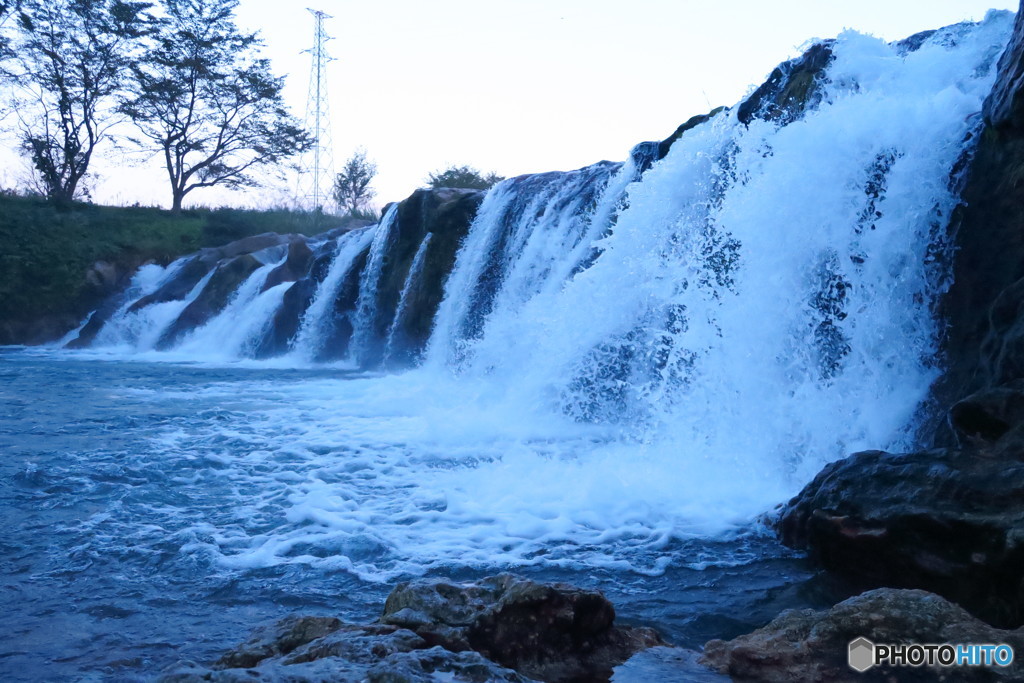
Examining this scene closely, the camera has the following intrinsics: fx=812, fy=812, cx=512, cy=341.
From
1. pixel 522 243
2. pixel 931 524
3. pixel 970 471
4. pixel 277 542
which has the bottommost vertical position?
pixel 277 542

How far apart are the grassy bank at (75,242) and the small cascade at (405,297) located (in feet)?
36.9

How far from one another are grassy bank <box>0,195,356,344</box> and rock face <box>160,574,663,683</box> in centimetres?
2081

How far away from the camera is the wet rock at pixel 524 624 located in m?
2.59

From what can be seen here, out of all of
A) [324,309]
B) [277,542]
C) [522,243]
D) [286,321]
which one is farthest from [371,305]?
[277,542]

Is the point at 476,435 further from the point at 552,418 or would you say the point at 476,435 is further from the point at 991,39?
the point at 991,39

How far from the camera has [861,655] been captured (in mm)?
2340

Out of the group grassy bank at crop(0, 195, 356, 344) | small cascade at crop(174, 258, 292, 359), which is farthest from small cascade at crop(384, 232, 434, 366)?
grassy bank at crop(0, 195, 356, 344)

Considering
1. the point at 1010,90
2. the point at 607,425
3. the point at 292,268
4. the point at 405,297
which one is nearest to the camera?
the point at 1010,90

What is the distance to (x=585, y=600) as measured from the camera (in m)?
2.78

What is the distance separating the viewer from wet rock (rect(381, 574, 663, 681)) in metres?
2.59

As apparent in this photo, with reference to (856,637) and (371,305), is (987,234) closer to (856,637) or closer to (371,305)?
(856,637)

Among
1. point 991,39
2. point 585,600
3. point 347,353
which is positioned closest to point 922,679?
point 585,600

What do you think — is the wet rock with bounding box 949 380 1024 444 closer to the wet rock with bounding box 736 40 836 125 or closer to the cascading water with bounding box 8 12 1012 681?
the cascading water with bounding box 8 12 1012 681

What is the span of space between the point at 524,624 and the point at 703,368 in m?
3.76
